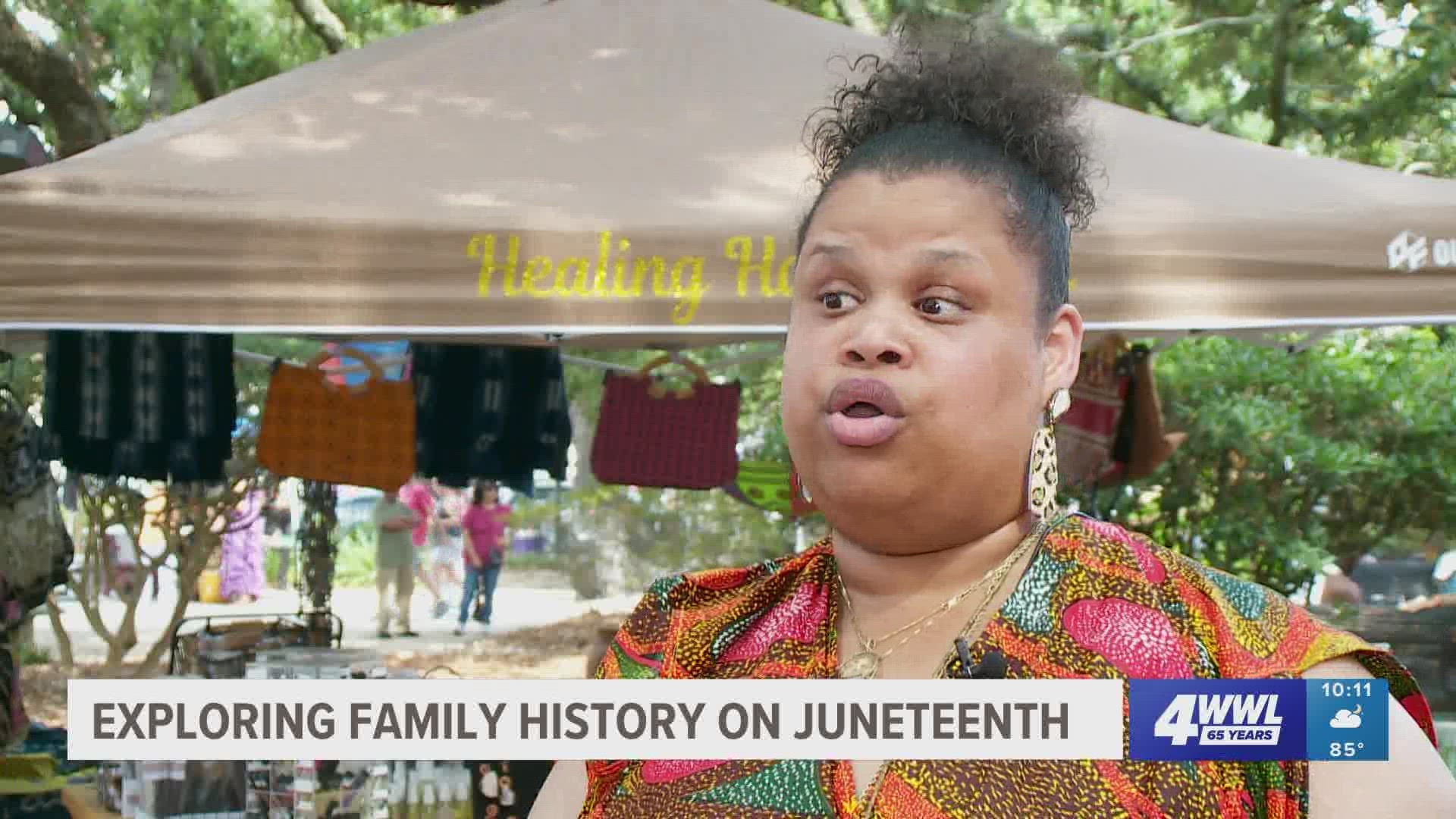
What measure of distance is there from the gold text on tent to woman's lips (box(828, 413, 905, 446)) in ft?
5.64

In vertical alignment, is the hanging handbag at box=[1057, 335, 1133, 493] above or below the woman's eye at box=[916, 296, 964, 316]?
below

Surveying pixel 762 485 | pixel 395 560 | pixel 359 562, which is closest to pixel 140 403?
pixel 762 485

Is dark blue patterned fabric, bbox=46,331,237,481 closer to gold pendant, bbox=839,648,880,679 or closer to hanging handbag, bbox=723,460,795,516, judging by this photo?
hanging handbag, bbox=723,460,795,516

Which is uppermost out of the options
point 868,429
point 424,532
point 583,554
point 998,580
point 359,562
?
point 868,429

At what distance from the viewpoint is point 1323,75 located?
9766 mm

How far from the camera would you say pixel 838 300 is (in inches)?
43.3

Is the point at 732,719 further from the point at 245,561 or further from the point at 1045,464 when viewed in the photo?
the point at 245,561

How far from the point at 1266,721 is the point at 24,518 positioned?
4.88m

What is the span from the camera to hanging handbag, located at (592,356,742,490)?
542 centimetres

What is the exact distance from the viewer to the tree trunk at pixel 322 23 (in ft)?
27.7

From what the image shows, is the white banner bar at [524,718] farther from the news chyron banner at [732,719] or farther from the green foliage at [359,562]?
the green foliage at [359,562]

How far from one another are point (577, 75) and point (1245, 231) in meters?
1.63

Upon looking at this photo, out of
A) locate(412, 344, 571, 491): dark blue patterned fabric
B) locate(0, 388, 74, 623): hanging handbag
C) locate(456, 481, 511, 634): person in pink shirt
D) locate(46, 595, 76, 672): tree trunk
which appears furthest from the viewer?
locate(456, 481, 511, 634): person in pink shirt

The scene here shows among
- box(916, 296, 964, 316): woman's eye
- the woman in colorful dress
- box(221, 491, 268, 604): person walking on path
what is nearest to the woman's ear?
the woman in colorful dress
